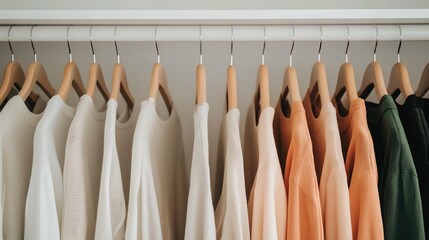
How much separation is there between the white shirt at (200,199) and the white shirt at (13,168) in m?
0.30

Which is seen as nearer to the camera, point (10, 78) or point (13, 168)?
point (13, 168)

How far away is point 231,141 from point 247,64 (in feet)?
1.47

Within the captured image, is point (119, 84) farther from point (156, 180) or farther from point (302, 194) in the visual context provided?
point (302, 194)

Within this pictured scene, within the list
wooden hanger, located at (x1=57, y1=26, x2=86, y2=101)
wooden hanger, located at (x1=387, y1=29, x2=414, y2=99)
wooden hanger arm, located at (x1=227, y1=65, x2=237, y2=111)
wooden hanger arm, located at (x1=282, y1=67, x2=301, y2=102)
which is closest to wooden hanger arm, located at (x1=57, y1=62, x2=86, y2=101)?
wooden hanger, located at (x1=57, y1=26, x2=86, y2=101)

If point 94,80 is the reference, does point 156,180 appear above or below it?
below

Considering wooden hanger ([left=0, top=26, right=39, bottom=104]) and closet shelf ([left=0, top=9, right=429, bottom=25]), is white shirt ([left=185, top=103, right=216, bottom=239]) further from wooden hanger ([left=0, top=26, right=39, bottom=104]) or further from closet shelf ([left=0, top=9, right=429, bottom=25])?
wooden hanger ([left=0, top=26, right=39, bottom=104])

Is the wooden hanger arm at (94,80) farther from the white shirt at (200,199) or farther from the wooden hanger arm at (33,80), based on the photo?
the white shirt at (200,199)

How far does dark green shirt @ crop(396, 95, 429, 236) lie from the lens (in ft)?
2.39

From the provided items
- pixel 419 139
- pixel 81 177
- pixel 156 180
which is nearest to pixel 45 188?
pixel 81 177

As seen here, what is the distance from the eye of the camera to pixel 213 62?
45.6 inches

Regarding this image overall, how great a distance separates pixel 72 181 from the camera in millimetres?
737

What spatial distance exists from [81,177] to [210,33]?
1.24 feet

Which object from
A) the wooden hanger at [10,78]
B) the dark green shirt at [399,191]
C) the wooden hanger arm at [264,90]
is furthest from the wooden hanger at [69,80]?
the dark green shirt at [399,191]

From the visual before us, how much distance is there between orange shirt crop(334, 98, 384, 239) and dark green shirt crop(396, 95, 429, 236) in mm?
84
